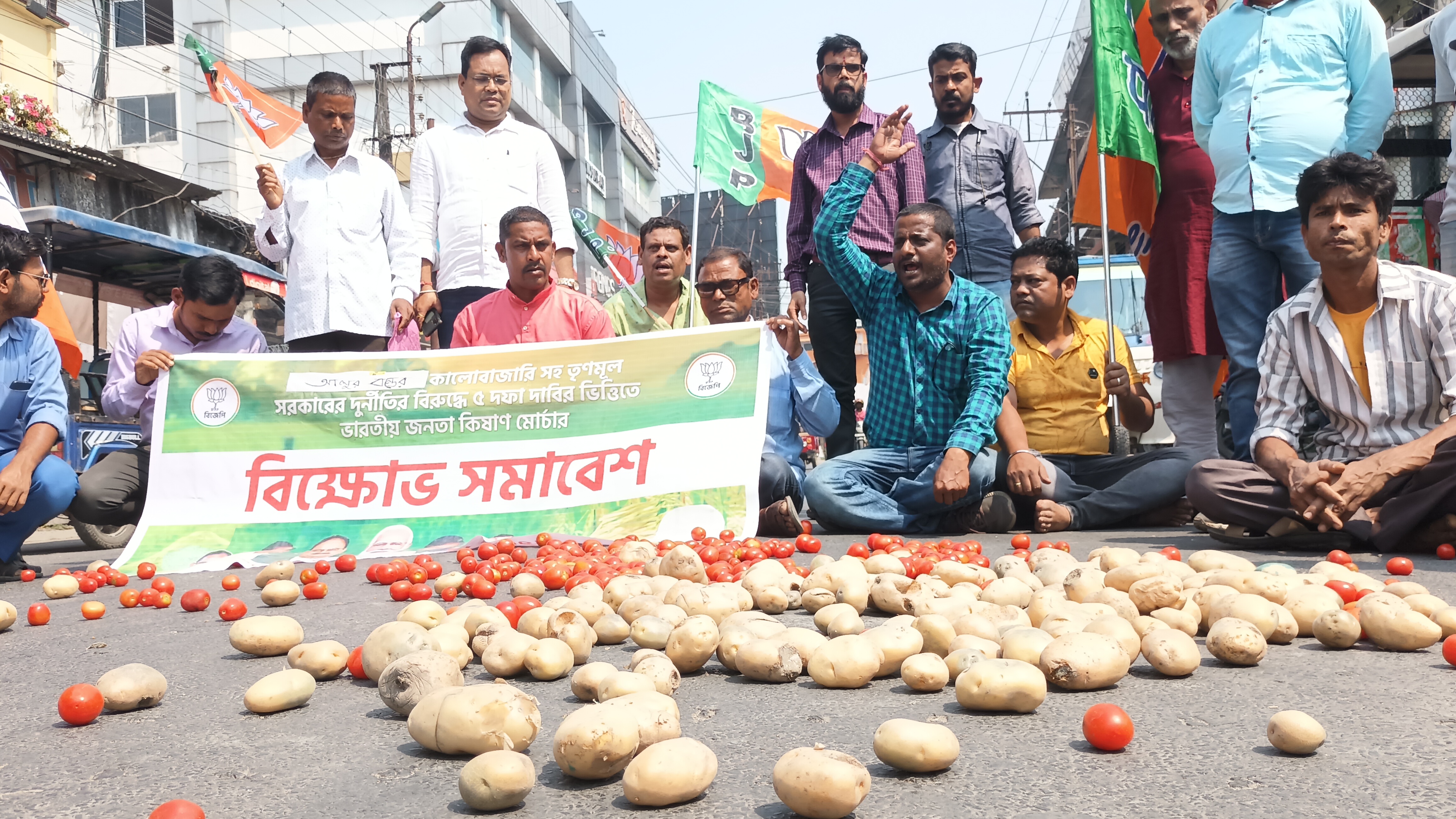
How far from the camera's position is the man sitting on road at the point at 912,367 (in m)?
4.82

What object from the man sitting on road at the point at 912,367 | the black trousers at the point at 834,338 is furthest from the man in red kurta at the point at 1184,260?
the black trousers at the point at 834,338

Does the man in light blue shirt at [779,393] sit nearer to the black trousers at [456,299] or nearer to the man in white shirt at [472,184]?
the man in white shirt at [472,184]

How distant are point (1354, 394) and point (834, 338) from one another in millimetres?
2474

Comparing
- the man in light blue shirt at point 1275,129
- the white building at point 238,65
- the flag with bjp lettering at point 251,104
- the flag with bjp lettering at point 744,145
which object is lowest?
the man in light blue shirt at point 1275,129

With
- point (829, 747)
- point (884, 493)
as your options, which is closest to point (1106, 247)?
point (884, 493)

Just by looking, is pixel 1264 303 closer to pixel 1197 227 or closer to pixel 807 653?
pixel 1197 227

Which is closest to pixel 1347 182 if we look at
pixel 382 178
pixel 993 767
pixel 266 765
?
pixel 993 767

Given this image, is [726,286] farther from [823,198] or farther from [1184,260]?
[1184,260]

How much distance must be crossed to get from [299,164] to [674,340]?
7.00ft

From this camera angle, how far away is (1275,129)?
470cm

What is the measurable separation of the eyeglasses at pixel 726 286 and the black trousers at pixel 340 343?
1.69m

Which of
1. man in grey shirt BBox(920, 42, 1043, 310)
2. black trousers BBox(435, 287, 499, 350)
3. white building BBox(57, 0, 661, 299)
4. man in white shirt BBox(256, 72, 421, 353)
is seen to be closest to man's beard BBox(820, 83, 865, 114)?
man in grey shirt BBox(920, 42, 1043, 310)

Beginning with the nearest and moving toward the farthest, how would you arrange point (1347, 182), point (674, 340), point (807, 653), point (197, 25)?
1. point (807, 653)
2. point (1347, 182)
3. point (674, 340)
4. point (197, 25)

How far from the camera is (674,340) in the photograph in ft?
16.6
